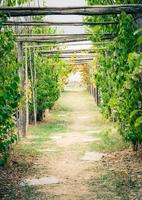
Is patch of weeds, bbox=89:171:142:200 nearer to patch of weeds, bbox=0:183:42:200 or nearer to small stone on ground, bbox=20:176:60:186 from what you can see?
small stone on ground, bbox=20:176:60:186

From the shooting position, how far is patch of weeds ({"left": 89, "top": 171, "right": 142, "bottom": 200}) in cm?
615

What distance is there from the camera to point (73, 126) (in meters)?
16.2

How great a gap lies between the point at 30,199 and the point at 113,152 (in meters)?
3.99

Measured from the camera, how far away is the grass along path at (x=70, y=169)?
253 inches

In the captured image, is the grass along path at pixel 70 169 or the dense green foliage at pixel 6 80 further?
the grass along path at pixel 70 169

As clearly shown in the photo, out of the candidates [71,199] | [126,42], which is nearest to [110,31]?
[126,42]

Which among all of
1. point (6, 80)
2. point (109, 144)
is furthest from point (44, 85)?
point (6, 80)

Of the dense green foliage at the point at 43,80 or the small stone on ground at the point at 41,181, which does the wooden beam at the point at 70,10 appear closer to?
the small stone on ground at the point at 41,181

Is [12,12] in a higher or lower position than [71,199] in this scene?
higher

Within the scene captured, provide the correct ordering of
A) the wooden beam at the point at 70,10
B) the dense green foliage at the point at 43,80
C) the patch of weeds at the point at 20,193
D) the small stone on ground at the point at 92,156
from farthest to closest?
the dense green foliage at the point at 43,80 → the small stone on ground at the point at 92,156 → the wooden beam at the point at 70,10 → the patch of weeds at the point at 20,193

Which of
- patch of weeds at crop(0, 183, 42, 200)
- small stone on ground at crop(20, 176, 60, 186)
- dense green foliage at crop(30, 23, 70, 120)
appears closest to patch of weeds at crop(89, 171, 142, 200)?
small stone on ground at crop(20, 176, 60, 186)

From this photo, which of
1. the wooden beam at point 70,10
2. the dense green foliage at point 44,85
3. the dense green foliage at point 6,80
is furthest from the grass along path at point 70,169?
the dense green foliage at point 44,85

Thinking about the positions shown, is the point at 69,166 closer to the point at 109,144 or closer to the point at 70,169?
the point at 70,169

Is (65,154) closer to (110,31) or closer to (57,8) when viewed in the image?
(110,31)
